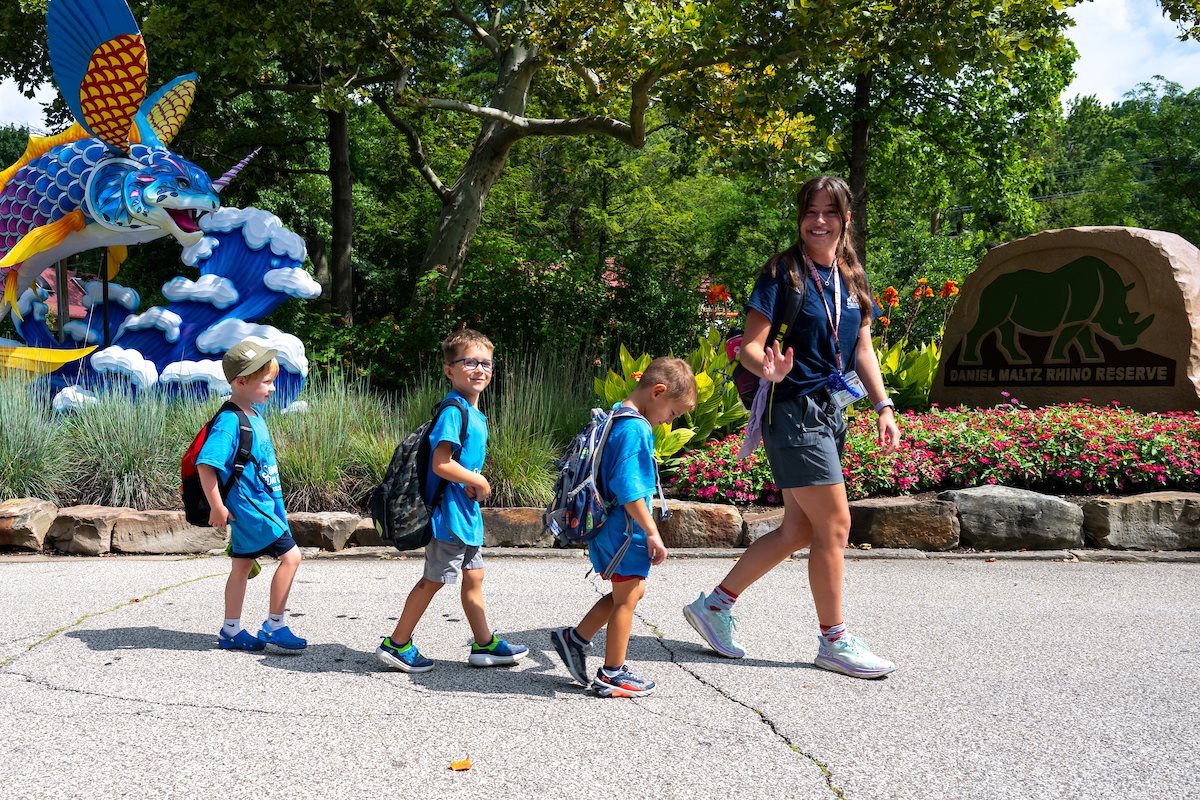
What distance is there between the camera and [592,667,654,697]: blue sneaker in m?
3.29

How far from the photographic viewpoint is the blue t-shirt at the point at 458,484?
3398 mm

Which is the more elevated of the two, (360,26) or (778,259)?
(360,26)

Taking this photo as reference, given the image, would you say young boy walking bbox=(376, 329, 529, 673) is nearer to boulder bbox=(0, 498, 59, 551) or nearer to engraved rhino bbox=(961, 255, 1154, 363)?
boulder bbox=(0, 498, 59, 551)

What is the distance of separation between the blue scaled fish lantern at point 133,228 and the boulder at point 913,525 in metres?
5.29

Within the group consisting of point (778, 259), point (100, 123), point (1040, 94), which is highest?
point (1040, 94)

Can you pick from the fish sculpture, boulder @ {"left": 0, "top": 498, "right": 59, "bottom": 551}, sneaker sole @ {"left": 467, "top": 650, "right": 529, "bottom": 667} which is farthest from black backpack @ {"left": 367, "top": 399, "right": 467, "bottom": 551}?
the fish sculpture

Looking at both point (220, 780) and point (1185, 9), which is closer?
point (220, 780)

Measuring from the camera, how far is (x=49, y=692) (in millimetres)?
3291

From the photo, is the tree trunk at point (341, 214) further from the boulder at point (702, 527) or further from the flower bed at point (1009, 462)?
the boulder at point (702, 527)

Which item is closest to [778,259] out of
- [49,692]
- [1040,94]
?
[49,692]

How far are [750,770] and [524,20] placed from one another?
9.30 metres

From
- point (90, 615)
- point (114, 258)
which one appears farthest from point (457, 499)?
point (114, 258)

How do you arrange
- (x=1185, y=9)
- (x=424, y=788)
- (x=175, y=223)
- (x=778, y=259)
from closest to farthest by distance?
(x=424, y=788), (x=778, y=259), (x=175, y=223), (x=1185, y=9)

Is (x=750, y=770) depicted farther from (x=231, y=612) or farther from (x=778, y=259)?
(x=231, y=612)
